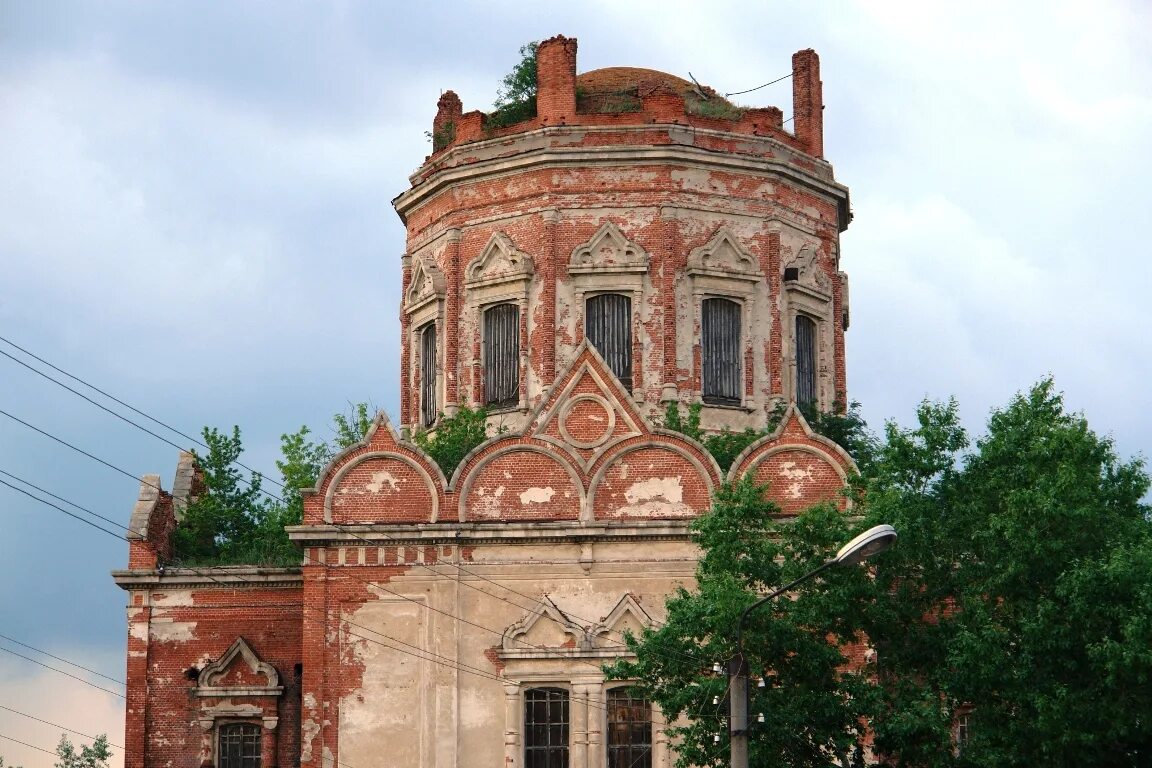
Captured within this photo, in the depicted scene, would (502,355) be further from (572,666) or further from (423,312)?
(572,666)

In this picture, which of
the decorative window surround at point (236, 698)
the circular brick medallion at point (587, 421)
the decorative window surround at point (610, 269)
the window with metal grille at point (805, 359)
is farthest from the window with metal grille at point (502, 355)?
the decorative window surround at point (236, 698)

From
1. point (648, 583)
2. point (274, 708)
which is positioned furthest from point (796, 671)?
point (274, 708)

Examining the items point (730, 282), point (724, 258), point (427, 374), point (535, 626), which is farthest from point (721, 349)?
point (535, 626)

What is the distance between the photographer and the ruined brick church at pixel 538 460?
32.4 m

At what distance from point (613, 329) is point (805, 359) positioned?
13.1 ft

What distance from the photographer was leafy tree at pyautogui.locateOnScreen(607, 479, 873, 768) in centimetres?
2711

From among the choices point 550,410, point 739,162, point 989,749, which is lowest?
point 989,749

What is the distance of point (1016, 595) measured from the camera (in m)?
27.5

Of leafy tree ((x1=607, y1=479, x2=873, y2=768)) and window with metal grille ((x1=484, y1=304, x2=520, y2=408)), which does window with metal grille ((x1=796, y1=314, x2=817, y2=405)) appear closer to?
window with metal grille ((x1=484, y1=304, x2=520, y2=408))

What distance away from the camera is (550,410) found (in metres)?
33.8

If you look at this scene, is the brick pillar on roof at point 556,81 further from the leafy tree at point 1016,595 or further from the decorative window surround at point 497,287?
the leafy tree at point 1016,595

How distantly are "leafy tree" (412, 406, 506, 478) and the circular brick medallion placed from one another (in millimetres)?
1533

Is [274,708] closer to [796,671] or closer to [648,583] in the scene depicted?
[648,583]

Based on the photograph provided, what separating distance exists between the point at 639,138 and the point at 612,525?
8.92m
